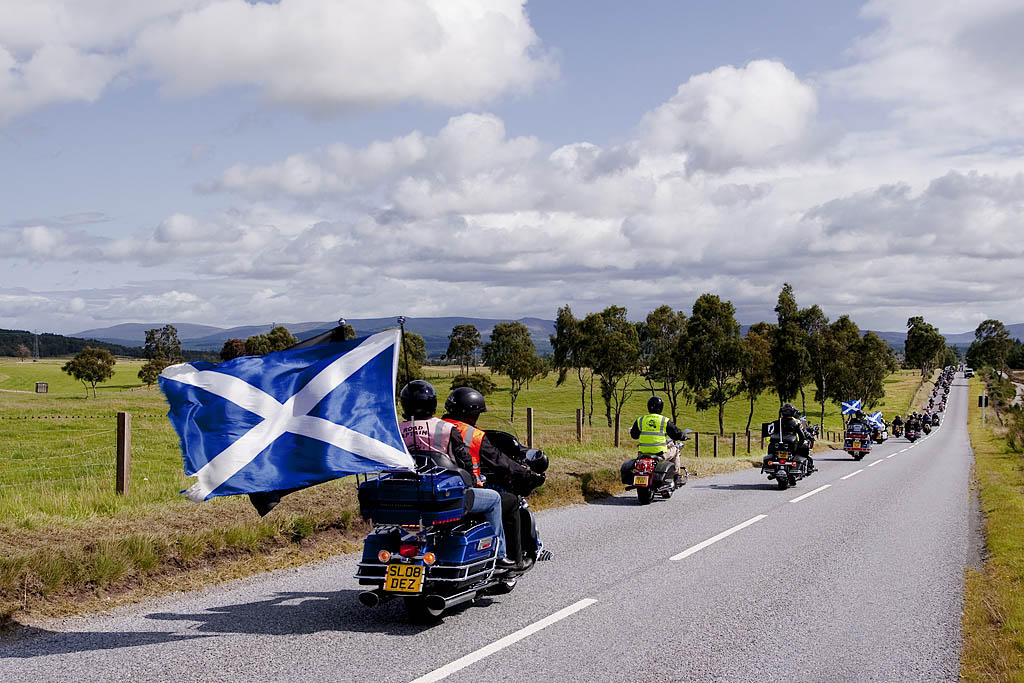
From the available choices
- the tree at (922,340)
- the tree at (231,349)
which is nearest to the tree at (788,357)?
the tree at (231,349)

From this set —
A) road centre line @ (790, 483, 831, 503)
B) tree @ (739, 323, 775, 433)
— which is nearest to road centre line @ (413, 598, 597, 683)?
road centre line @ (790, 483, 831, 503)

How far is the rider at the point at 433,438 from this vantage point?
7.13 metres

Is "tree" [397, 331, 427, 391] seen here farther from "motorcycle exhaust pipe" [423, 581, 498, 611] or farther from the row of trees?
"motorcycle exhaust pipe" [423, 581, 498, 611]

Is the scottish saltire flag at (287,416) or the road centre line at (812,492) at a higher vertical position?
the scottish saltire flag at (287,416)

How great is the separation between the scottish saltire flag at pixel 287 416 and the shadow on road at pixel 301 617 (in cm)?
117

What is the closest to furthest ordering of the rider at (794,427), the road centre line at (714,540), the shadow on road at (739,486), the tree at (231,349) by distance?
1. the road centre line at (714,540)
2. the shadow on road at (739,486)
3. the rider at (794,427)
4. the tree at (231,349)

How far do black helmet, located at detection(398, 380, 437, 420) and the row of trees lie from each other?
46.9m

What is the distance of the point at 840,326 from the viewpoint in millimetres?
82812

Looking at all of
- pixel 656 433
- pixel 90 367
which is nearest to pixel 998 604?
pixel 656 433

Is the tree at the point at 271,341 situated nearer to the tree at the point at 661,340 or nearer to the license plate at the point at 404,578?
the tree at the point at 661,340

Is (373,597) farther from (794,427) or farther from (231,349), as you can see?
(231,349)

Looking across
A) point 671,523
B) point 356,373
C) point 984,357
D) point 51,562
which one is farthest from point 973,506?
point 984,357

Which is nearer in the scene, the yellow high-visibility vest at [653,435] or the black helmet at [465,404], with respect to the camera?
the black helmet at [465,404]

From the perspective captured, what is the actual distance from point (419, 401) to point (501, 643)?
6.85ft
